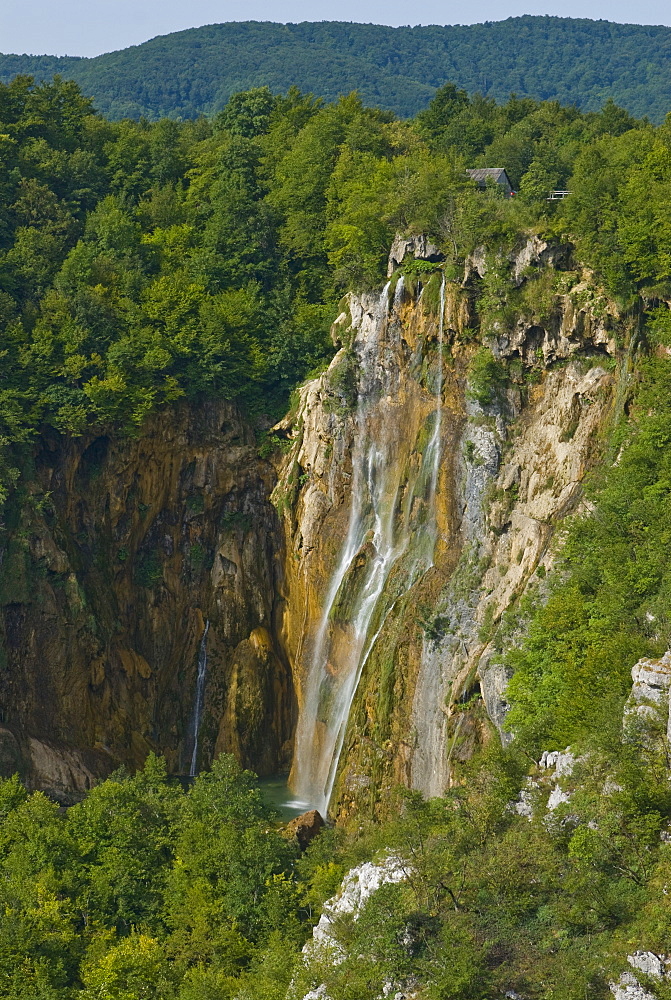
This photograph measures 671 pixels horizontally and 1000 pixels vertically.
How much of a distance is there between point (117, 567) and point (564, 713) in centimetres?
2373

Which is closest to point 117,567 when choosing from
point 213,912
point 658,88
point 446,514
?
point 446,514

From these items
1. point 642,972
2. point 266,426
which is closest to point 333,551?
point 266,426

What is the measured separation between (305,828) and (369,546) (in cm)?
1175

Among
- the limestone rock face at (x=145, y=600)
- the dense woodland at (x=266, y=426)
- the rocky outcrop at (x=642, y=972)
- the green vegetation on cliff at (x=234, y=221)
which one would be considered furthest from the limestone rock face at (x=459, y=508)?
the rocky outcrop at (x=642, y=972)

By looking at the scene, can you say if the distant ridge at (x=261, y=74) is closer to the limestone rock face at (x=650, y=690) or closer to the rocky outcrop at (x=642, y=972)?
the limestone rock face at (x=650, y=690)

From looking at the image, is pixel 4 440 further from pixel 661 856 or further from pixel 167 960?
pixel 661 856

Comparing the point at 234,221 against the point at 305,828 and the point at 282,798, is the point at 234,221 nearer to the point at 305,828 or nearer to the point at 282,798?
the point at 282,798

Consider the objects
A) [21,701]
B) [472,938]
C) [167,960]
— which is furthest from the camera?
[21,701]

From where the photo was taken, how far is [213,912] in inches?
1302

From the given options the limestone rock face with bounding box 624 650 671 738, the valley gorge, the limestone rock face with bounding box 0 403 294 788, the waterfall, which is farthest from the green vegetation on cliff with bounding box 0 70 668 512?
the limestone rock face with bounding box 624 650 671 738

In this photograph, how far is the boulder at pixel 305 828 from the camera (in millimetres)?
38469

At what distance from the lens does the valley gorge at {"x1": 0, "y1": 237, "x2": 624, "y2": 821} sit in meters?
42.8

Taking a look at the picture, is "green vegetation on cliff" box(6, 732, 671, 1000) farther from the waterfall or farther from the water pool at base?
the waterfall

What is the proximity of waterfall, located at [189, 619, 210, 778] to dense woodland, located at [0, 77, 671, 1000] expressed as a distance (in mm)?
9398
